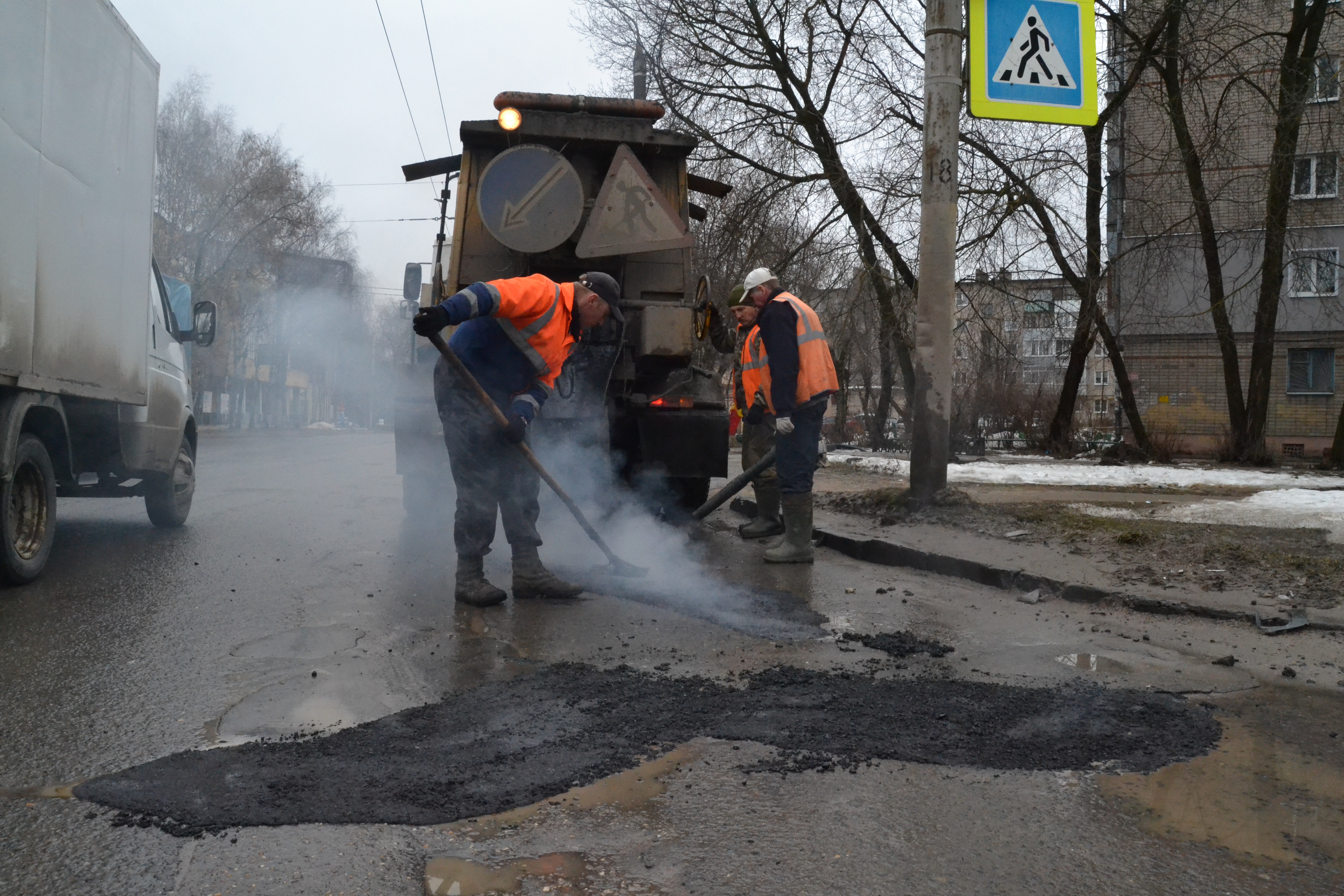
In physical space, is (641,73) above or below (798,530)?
above

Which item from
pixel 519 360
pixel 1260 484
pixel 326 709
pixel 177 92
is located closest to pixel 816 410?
pixel 519 360

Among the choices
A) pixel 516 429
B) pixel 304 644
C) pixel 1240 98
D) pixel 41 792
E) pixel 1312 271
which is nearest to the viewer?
pixel 41 792

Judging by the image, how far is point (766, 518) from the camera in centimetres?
804

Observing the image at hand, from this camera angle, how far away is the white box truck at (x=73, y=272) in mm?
4934

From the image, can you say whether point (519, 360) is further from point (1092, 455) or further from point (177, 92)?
point (177, 92)

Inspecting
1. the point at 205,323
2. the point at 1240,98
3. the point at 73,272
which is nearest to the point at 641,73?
the point at 1240,98

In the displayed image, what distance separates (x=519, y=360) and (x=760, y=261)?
37.5ft

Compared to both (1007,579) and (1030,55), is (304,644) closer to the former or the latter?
(1007,579)

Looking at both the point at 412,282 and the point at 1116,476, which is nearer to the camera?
the point at 412,282

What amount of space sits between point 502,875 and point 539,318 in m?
3.44

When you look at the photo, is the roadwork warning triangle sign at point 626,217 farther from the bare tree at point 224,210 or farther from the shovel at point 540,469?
the bare tree at point 224,210

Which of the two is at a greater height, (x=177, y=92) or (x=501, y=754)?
(x=177, y=92)

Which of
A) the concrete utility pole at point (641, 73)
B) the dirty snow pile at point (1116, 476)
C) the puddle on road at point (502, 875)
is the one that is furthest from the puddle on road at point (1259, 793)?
the concrete utility pole at point (641, 73)

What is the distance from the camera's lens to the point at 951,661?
4117 mm
